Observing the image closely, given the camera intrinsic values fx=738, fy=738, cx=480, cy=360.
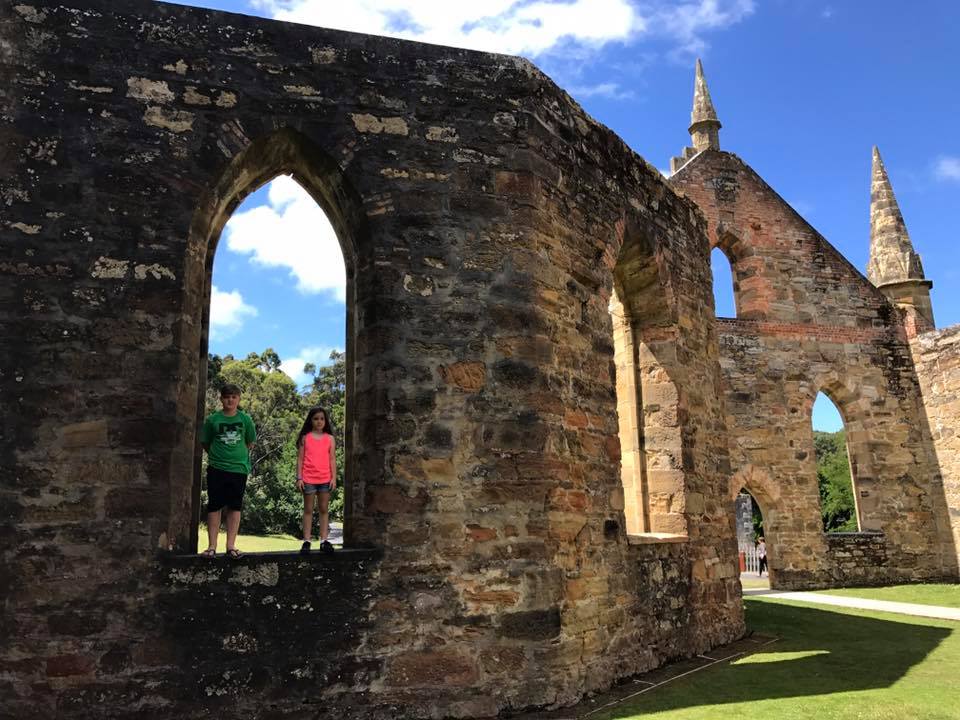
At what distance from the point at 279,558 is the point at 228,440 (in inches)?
34.3

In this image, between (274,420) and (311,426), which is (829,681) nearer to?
(311,426)

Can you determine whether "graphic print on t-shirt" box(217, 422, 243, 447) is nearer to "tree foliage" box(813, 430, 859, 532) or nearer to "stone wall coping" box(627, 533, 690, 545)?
"stone wall coping" box(627, 533, 690, 545)

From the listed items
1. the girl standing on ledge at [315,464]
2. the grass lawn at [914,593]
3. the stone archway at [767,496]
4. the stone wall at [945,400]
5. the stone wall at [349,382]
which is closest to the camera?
the stone wall at [349,382]

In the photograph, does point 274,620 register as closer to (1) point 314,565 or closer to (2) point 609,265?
(1) point 314,565

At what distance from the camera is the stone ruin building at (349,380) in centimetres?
438

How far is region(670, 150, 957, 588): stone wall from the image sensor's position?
15344 mm

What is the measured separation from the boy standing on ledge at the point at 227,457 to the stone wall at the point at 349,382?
16 cm

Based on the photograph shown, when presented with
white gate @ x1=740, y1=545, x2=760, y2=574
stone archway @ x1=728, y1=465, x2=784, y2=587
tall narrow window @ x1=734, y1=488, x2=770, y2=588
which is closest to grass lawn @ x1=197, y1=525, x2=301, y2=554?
stone archway @ x1=728, y1=465, x2=784, y2=587

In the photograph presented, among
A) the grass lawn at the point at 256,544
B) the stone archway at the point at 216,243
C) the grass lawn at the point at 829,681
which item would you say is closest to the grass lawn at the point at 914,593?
the grass lawn at the point at 829,681

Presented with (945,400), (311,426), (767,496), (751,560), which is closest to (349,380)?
(311,426)

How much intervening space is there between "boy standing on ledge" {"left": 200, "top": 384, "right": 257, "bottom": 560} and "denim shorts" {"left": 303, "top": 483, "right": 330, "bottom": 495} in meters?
0.41

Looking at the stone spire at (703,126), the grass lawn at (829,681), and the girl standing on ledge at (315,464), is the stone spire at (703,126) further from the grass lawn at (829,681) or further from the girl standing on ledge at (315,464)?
the girl standing on ledge at (315,464)

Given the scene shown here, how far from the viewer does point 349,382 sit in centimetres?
534

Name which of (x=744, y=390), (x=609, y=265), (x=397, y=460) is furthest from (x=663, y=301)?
(x=744, y=390)
